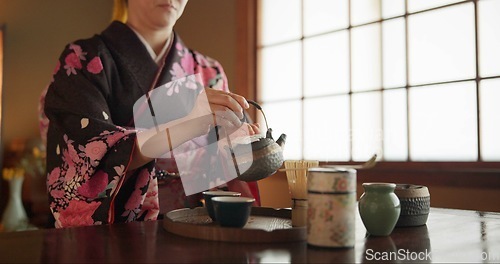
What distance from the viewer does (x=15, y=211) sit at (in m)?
3.30

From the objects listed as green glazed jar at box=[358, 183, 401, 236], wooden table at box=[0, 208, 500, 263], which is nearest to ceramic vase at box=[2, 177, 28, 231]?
wooden table at box=[0, 208, 500, 263]

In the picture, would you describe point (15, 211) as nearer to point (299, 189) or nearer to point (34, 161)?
point (34, 161)

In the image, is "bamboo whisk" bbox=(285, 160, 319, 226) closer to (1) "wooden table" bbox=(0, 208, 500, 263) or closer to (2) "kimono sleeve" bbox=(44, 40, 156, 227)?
(1) "wooden table" bbox=(0, 208, 500, 263)

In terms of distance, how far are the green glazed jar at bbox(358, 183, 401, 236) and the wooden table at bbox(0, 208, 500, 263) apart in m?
0.02

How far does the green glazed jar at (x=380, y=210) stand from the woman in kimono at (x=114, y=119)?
390mm

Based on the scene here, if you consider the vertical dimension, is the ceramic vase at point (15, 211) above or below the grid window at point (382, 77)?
below

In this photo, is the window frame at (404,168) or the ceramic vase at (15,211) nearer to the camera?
the window frame at (404,168)

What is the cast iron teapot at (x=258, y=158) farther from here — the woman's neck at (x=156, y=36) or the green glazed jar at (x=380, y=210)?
the woman's neck at (x=156, y=36)

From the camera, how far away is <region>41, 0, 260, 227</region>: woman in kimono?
1.35m

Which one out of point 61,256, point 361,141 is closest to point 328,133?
point 361,141

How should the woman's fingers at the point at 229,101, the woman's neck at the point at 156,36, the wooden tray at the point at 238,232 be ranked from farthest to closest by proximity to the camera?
1. the woman's neck at the point at 156,36
2. the woman's fingers at the point at 229,101
3. the wooden tray at the point at 238,232

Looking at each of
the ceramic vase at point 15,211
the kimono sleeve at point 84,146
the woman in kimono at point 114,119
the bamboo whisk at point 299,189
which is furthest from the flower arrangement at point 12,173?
the bamboo whisk at point 299,189

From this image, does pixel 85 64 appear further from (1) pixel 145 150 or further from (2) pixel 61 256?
(2) pixel 61 256

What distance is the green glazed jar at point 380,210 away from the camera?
0.94 m
